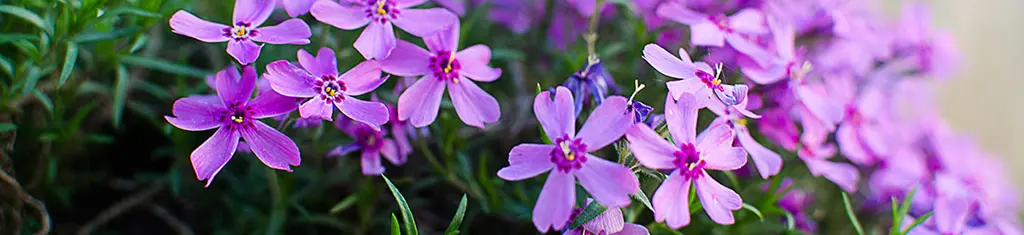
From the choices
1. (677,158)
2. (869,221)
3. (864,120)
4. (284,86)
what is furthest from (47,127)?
(869,221)

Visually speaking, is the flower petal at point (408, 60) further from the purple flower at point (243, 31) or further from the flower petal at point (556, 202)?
the flower petal at point (556, 202)

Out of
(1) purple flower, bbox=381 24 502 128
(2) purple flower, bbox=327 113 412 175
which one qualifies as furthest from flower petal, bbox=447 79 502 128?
(2) purple flower, bbox=327 113 412 175

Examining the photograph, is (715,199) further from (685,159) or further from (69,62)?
(69,62)

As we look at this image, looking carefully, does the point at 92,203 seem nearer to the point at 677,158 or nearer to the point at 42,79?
the point at 42,79

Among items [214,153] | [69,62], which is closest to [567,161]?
[214,153]

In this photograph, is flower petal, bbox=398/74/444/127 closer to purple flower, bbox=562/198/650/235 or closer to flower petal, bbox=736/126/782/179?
purple flower, bbox=562/198/650/235

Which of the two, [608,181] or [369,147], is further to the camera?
[369,147]

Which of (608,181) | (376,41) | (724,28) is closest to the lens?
(608,181)
